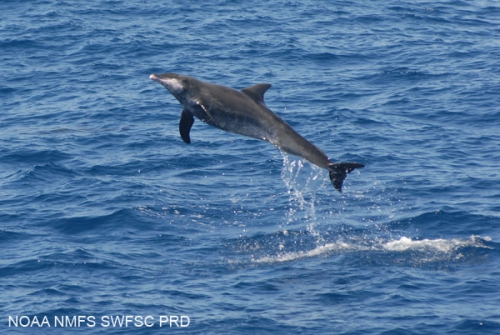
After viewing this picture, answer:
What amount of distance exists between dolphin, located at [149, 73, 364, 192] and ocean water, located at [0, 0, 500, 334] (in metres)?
4.35

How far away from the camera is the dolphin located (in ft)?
53.2

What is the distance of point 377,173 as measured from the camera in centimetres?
2756

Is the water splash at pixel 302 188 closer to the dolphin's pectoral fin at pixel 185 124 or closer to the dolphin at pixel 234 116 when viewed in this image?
the dolphin at pixel 234 116

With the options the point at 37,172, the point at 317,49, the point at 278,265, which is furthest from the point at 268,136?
the point at 317,49

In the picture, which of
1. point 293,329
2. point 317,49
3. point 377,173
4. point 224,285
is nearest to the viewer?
point 293,329

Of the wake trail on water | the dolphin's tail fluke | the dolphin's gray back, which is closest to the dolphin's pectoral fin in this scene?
the dolphin's gray back

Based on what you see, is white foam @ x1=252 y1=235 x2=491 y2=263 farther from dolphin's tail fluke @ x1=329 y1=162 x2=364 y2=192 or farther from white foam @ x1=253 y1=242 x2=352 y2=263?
dolphin's tail fluke @ x1=329 y1=162 x2=364 y2=192

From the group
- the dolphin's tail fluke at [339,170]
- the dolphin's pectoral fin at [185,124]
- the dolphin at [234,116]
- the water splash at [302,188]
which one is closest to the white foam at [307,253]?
the water splash at [302,188]

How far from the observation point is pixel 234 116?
16.2 metres

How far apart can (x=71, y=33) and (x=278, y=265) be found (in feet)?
84.3

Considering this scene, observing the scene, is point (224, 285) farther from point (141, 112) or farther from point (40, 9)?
point (40, 9)

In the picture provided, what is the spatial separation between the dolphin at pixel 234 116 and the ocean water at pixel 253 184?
4346mm

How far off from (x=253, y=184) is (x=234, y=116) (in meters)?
11.0

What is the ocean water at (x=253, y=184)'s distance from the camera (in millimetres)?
19922
